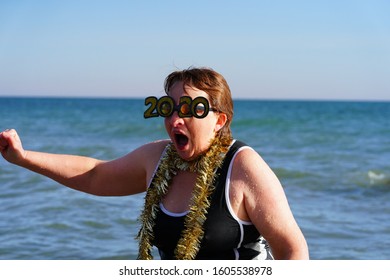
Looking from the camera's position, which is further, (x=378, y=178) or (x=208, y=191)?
(x=378, y=178)

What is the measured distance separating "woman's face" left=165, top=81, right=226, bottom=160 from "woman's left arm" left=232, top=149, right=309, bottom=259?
8.7 inches

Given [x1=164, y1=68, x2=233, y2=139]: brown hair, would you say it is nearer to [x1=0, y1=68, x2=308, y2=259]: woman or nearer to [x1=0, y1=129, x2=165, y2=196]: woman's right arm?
[x1=0, y1=68, x2=308, y2=259]: woman

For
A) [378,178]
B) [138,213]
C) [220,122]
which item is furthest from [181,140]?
[378,178]

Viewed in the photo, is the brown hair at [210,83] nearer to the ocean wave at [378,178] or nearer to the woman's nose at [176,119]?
the woman's nose at [176,119]

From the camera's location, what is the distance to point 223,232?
2.78 meters

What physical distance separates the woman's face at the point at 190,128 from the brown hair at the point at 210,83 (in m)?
0.02

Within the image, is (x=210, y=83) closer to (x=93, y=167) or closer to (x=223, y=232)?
(x=223, y=232)

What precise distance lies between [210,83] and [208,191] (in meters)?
0.46

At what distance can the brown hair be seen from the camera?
9.39 feet

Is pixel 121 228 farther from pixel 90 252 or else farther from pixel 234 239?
pixel 234 239

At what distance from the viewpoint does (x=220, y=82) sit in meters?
2.89

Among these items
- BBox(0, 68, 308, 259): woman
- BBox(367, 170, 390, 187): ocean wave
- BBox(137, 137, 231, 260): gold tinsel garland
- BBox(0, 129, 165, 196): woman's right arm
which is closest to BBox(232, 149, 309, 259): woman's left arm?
BBox(0, 68, 308, 259): woman

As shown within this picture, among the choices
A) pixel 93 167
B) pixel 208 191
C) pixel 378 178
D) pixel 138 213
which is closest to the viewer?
pixel 208 191

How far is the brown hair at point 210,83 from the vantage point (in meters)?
2.86
